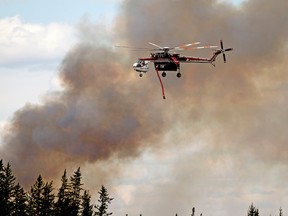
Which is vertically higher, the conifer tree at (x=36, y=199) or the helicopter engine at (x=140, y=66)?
the helicopter engine at (x=140, y=66)

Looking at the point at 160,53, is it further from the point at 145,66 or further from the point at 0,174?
the point at 0,174

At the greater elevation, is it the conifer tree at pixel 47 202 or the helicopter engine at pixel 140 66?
the helicopter engine at pixel 140 66

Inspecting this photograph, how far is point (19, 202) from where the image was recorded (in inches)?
5994

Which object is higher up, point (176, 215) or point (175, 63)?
point (175, 63)

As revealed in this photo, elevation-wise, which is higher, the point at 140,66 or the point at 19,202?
the point at 140,66

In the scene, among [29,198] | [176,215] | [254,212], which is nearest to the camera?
[29,198]

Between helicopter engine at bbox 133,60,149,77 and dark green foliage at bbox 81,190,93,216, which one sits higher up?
helicopter engine at bbox 133,60,149,77

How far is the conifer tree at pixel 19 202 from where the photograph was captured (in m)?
152

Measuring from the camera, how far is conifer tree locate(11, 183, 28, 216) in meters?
152

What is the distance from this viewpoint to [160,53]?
147250 mm

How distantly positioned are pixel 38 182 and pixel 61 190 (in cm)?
449

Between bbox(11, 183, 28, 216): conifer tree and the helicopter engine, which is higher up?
the helicopter engine

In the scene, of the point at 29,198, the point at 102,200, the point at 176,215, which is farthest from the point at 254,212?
the point at 29,198

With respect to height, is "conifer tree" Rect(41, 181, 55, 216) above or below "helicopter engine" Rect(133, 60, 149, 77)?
below
